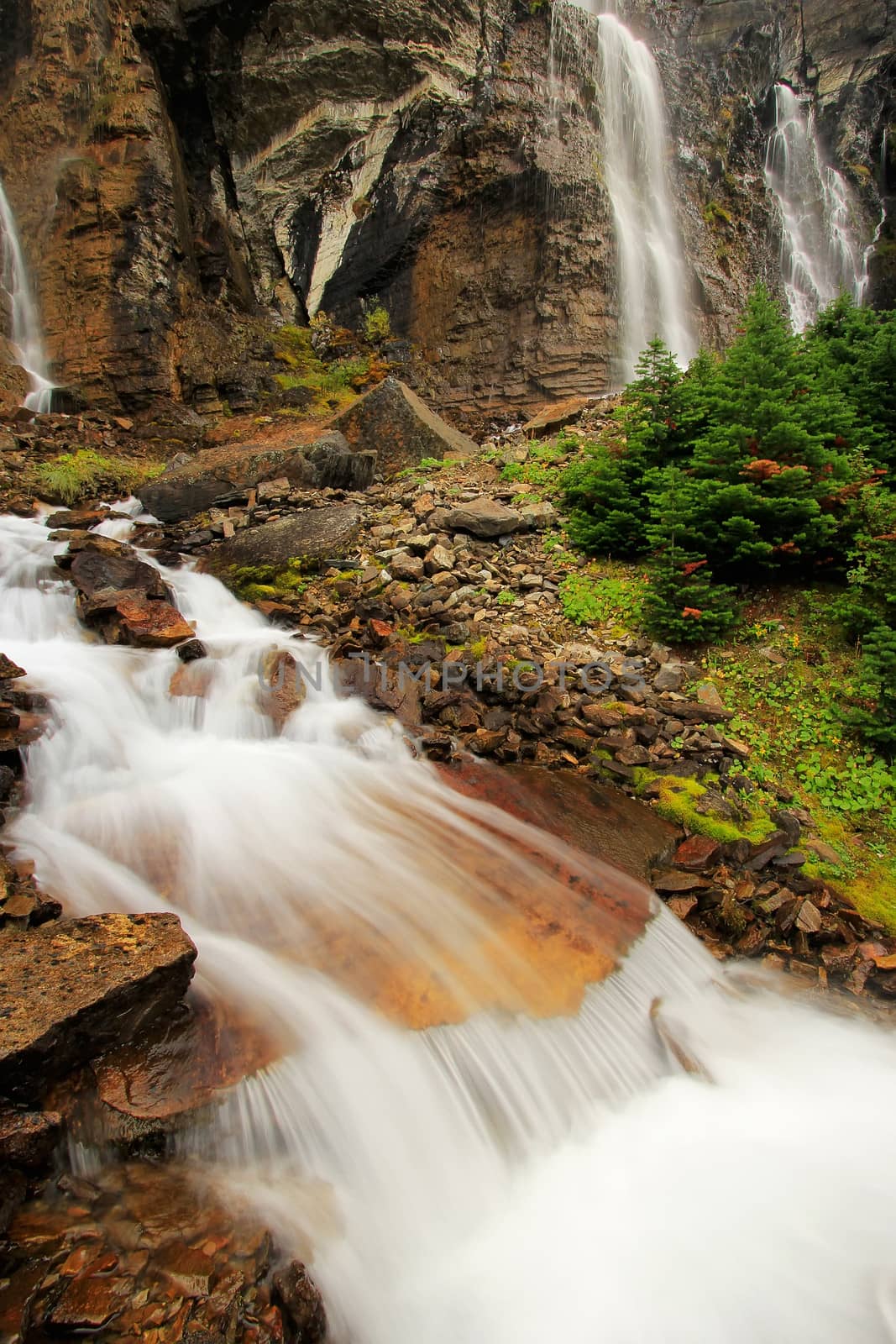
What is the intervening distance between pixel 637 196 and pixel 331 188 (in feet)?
27.2

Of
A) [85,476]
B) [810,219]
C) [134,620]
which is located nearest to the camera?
[134,620]

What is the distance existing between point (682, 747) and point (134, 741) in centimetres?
429

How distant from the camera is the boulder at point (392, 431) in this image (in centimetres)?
1077

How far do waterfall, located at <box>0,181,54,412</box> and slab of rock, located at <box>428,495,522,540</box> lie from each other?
1045cm

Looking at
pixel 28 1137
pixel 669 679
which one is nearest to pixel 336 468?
pixel 669 679

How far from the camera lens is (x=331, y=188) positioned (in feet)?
59.7

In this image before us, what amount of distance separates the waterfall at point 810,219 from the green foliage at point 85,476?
66.3 ft

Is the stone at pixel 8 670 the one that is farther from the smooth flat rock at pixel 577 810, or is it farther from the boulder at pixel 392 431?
the boulder at pixel 392 431

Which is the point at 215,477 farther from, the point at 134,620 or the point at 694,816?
the point at 694,816

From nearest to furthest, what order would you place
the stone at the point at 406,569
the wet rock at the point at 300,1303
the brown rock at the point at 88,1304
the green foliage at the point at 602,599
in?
the brown rock at the point at 88,1304
the wet rock at the point at 300,1303
the green foliage at the point at 602,599
the stone at the point at 406,569

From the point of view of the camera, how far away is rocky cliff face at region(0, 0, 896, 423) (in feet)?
47.1

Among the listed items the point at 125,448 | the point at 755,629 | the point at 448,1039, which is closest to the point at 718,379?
the point at 755,629

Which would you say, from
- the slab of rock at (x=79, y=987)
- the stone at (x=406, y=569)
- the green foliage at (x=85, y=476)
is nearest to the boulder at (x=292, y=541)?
the stone at (x=406, y=569)

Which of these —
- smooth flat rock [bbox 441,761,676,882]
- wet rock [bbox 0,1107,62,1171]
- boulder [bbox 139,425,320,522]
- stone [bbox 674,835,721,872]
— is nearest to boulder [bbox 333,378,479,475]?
boulder [bbox 139,425,320,522]
